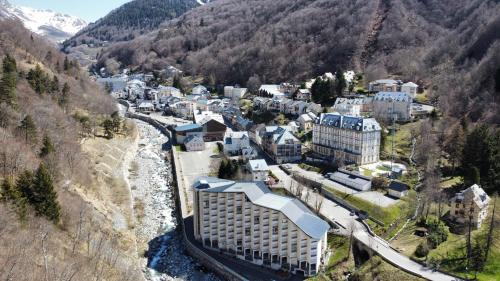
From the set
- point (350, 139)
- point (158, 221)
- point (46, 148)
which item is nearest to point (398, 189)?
point (350, 139)

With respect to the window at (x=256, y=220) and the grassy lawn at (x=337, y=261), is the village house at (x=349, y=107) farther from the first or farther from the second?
the window at (x=256, y=220)

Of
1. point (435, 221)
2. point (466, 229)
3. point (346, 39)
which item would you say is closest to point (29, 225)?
point (435, 221)

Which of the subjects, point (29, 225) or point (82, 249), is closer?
point (29, 225)

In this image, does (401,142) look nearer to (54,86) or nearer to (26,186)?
(26,186)

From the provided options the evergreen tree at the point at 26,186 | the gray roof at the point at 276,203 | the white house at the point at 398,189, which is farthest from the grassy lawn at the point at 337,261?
the evergreen tree at the point at 26,186

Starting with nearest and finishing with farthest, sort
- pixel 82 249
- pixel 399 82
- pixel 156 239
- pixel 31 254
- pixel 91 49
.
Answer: pixel 31 254 < pixel 82 249 < pixel 156 239 < pixel 399 82 < pixel 91 49

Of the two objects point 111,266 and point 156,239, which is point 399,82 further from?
point 111,266

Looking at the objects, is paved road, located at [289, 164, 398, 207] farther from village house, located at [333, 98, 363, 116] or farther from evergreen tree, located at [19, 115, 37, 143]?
evergreen tree, located at [19, 115, 37, 143]
